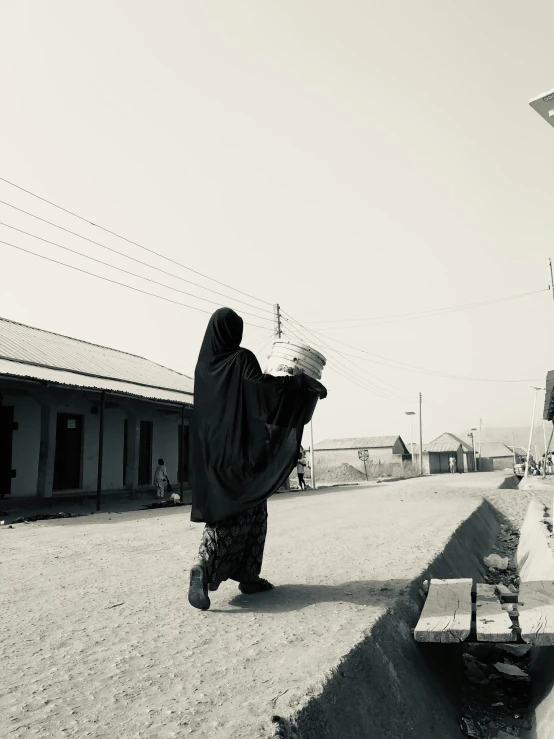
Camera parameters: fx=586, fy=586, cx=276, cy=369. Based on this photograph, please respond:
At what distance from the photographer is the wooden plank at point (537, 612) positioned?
307 centimetres

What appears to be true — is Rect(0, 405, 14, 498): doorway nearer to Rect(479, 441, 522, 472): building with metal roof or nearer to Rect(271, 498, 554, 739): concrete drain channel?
Rect(271, 498, 554, 739): concrete drain channel

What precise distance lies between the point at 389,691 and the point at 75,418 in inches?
561

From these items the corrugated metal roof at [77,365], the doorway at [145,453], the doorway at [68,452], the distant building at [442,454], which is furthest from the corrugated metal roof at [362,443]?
the doorway at [68,452]

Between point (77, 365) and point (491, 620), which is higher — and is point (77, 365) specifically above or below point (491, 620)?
above

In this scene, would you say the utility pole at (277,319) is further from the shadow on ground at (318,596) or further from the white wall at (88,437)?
the shadow on ground at (318,596)

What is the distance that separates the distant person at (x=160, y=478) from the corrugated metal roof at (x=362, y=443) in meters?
53.7

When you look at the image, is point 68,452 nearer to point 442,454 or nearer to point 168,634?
point 168,634

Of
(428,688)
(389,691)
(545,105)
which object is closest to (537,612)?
(428,688)

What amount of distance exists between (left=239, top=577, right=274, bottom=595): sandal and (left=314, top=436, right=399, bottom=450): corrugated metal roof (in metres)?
66.9

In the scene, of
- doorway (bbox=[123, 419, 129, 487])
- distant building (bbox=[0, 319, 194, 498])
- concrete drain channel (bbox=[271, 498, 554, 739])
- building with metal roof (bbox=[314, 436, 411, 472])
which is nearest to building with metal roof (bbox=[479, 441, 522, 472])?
building with metal roof (bbox=[314, 436, 411, 472])

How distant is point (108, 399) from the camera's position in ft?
52.0

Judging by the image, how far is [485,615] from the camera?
3.56 metres

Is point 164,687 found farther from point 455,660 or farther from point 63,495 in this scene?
point 63,495

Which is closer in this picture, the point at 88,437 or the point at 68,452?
the point at 68,452
